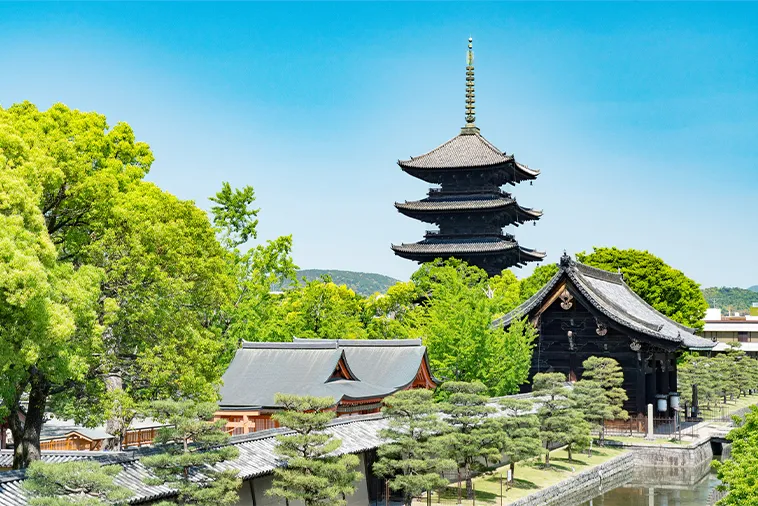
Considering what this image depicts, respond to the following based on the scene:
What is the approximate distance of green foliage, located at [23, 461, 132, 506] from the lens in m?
17.2

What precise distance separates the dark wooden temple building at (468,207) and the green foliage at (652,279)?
689 cm

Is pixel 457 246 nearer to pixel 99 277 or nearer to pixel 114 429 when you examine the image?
pixel 114 429

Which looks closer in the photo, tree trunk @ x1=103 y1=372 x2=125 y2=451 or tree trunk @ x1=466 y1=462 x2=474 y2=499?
tree trunk @ x1=103 y1=372 x2=125 y2=451

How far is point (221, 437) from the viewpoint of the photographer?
21.3 metres

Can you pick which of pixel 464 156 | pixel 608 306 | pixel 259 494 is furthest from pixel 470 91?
pixel 259 494

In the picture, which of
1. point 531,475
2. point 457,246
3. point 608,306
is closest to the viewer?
point 531,475

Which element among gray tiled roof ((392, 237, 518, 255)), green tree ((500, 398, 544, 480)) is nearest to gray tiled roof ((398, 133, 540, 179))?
gray tiled roof ((392, 237, 518, 255))

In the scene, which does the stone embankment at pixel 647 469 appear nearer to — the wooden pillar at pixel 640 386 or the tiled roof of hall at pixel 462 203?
the wooden pillar at pixel 640 386

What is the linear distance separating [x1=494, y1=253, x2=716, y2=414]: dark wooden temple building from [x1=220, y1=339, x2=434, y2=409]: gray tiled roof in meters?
9.31

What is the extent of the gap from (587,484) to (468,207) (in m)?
36.9

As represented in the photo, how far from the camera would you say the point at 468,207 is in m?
70.9

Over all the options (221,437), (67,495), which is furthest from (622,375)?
(67,495)

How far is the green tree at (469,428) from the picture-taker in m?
30.0

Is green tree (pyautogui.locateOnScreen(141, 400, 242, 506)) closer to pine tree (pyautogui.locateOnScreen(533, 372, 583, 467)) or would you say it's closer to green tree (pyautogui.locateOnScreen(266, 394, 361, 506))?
green tree (pyautogui.locateOnScreen(266, 394, 361, 506))
